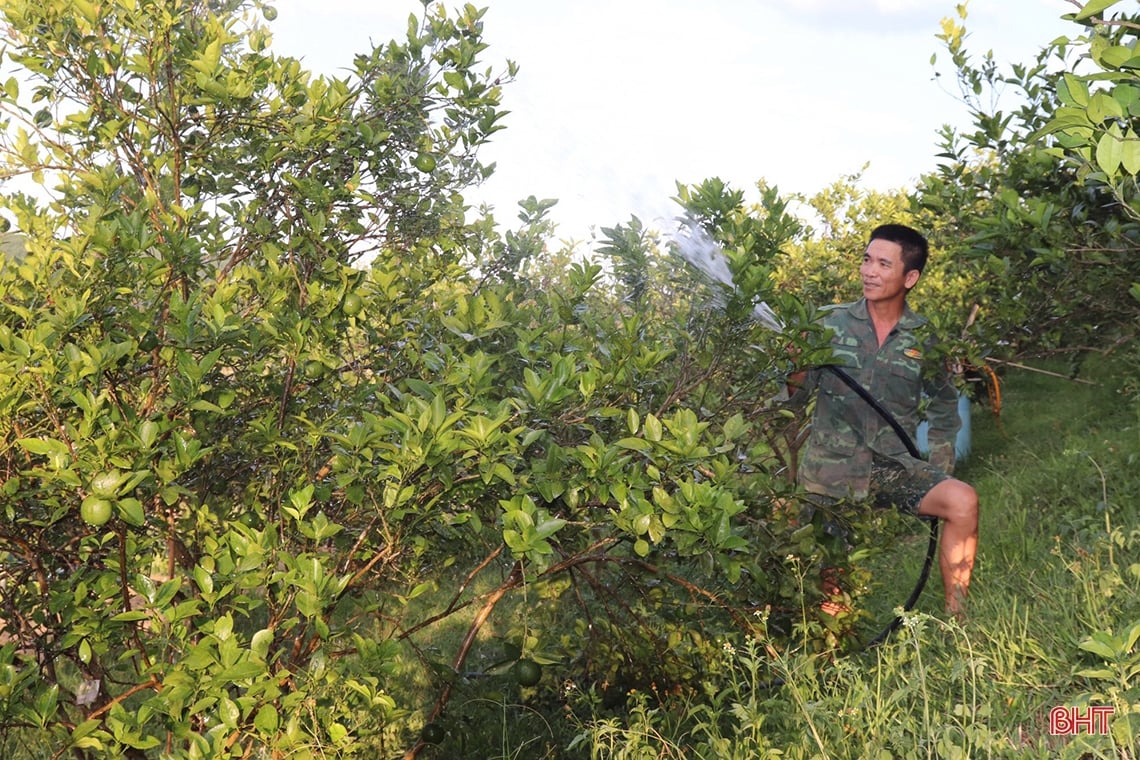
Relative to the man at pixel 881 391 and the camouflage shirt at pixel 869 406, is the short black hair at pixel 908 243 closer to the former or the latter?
the man at pixel 881 391

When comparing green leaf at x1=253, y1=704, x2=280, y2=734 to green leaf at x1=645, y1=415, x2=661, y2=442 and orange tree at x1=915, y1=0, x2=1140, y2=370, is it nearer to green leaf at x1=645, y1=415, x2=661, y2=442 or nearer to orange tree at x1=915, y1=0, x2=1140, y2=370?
green leaf at x1=645, y1=415, x2=661, y2=442

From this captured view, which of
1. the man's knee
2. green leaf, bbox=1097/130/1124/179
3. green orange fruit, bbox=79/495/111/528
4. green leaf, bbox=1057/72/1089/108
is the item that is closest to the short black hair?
the man's knee

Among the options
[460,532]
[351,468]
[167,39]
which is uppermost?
[167,39]

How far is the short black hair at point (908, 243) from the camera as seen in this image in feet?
19.4

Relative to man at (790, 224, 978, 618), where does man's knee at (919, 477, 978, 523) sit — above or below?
below

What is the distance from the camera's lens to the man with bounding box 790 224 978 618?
567cm

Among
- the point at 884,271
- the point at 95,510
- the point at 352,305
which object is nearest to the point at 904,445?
the point at 884,271

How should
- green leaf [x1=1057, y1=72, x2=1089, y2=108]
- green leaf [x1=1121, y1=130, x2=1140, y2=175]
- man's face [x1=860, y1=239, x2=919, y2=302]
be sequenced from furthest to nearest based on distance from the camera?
man's face [x1=860, y1=239, x2=919, y2=302], green leaf [x1=1057, y1=72, x2=1089, y2=108], green leaf [x1=1121, y1=130, x2=1140, y2=175]

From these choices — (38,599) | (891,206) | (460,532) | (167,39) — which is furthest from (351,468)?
(891,206)

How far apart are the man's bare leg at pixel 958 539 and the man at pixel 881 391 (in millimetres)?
326

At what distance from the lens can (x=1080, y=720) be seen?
326 cm

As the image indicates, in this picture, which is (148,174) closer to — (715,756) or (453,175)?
(453,175)

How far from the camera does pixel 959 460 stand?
32.2 feet

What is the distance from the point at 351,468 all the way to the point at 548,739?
8.08 ft
